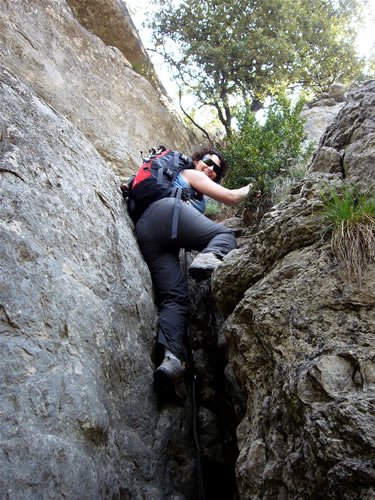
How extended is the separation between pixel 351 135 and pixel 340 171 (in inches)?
22.7

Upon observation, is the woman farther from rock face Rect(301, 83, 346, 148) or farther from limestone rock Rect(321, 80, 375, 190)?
rock face Rect(301, 83, 346, 148)

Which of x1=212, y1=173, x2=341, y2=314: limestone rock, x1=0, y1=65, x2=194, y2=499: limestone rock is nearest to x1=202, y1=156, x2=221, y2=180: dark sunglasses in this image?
x1=0, y1=65, x2=194, y2=499: limestone rock

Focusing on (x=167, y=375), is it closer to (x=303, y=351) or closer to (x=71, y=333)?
(x=71, y=333)

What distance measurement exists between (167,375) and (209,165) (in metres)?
3.75

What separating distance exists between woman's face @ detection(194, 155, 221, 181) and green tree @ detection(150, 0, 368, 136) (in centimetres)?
605

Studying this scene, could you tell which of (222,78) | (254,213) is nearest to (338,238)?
(254,213)

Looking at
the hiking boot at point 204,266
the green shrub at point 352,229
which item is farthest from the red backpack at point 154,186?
the green shrub at point 352,229

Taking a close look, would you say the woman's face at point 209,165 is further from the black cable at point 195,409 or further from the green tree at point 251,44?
the green tree at point 251,44

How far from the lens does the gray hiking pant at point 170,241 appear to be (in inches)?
214

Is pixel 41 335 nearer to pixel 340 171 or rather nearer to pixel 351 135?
pixel 340 171

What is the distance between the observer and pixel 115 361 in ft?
13.3

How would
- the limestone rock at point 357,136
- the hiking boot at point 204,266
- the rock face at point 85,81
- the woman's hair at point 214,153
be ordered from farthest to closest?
the rock face at point 85,81, the woman's hair at point 214,153, the hiking boot at point 204,266, the limestone rock at point 357,136

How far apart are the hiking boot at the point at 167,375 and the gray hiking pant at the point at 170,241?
0.91 metres

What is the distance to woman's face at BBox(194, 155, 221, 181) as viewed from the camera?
7.04 metres
